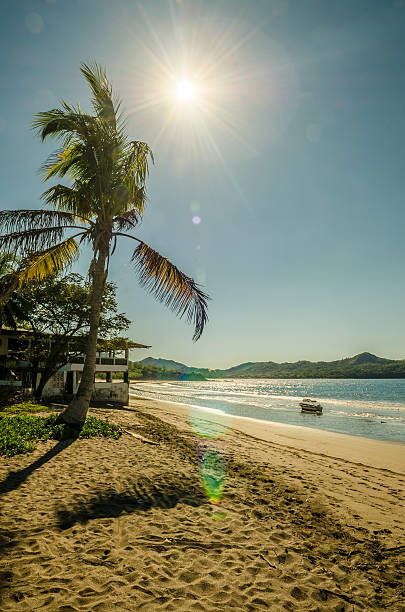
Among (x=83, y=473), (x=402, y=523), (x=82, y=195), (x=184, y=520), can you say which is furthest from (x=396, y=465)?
(x=82, y=195)

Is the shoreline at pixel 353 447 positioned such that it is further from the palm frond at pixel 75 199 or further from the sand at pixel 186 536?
the palm frond at pixel 75 199

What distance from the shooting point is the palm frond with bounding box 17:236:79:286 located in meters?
8.72

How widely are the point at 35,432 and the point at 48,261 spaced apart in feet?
14.8

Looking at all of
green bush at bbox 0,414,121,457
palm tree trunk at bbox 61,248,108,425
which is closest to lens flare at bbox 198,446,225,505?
green bush at bbox 0,414,121,457

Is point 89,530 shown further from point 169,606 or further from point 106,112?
point 106,112

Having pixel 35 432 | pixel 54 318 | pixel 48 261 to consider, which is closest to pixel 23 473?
pixel 35 432

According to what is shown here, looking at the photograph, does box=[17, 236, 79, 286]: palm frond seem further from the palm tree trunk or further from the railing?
the railing

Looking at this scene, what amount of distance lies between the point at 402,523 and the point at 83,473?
549 cm

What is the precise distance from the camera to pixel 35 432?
27.0 ft

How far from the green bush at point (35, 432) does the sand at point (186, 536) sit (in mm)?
397

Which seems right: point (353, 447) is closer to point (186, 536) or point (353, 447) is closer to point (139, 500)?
point (139, 500)

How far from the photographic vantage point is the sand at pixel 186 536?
3.02 meters

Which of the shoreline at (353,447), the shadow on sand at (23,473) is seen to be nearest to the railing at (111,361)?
the shoreline at (353,447)

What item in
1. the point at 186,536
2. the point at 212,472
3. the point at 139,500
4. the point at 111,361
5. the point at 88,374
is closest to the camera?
the point at 186,536
